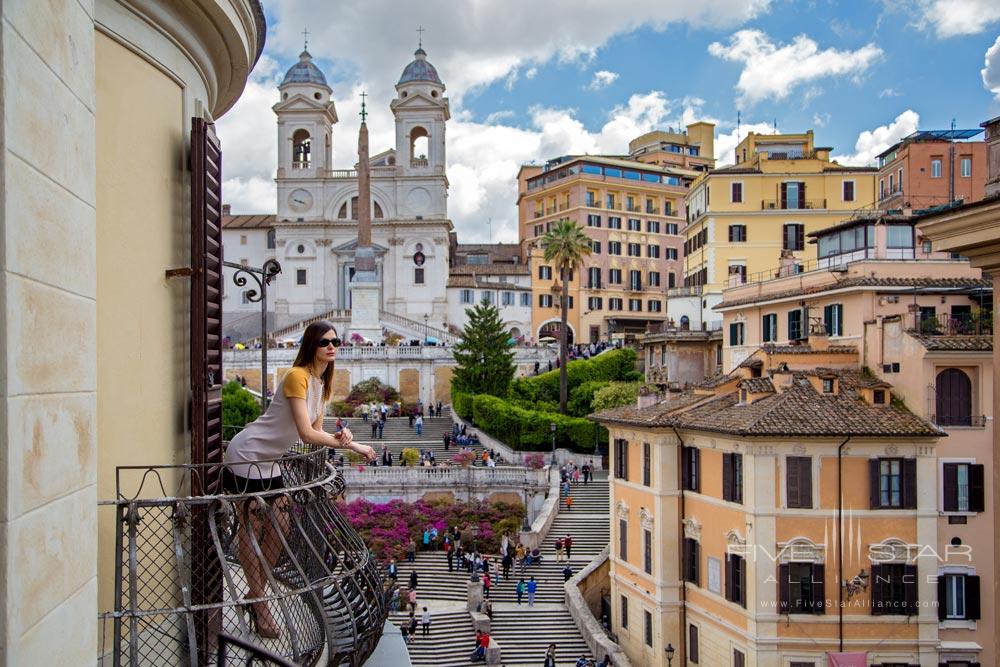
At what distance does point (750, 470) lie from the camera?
24922 mm

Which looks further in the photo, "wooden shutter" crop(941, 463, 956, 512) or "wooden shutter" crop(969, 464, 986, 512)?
"wooden shutter" crop(969, 464, 986, 512)

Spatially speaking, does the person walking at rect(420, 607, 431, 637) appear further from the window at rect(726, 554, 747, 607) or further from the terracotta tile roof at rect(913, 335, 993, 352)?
the terracotta tile roof at rect(913, 335, 993, 352)

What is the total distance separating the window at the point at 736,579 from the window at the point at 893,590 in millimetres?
3260

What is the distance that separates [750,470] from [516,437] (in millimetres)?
25549

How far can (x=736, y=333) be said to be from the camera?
39750mm

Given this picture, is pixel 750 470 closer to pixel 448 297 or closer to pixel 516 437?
pixel 516 437

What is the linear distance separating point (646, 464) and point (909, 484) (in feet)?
25.5

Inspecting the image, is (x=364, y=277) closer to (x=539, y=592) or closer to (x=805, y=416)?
(x=539, y=592)

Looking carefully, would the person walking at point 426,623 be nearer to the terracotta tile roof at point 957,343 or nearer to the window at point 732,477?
the window at point 732,477

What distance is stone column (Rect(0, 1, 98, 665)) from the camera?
3.20 metres

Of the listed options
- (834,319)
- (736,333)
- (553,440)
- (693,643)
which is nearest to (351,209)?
(553,440)

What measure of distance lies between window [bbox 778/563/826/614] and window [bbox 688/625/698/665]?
3857 millimetres

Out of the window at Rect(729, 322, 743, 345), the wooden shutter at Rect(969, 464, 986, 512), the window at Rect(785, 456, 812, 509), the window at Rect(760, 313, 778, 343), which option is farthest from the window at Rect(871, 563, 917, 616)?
the window at Rect(729, 322, 743, 345)

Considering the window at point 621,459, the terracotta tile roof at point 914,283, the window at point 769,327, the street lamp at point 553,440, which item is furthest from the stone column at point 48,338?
the street lamp at point 553,440
